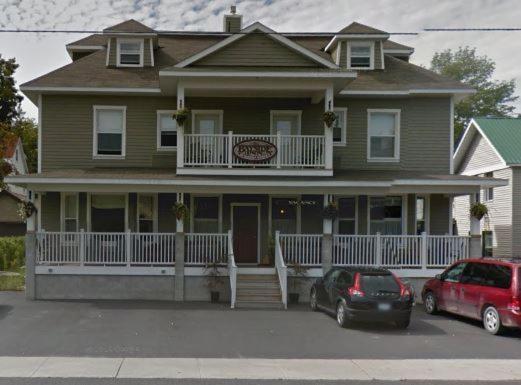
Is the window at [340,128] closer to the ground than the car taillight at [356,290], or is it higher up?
higher up

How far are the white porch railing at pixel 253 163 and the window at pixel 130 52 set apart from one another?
4537 mm

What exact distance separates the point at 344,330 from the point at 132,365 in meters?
5.11

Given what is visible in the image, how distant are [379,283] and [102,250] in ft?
Result: 27.6

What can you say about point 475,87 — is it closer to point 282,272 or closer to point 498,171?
point 498,171

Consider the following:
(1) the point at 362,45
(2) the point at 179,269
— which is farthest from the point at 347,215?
(1) the point at 362,45

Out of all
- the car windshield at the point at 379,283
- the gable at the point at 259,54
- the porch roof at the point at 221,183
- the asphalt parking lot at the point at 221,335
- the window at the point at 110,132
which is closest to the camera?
the asphalt parking lot at the point at 221,335

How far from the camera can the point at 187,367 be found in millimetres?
8422

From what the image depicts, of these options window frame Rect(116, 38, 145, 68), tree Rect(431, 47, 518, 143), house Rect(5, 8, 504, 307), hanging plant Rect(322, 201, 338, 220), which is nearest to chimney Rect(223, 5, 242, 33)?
house Rect(5, 8, 504, 307)

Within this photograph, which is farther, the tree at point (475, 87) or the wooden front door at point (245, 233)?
the tree at point (475, 87)

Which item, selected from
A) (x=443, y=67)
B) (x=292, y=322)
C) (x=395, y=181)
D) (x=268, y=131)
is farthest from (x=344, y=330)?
(x=443, y=67)

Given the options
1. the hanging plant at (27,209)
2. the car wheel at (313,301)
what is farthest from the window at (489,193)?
the hanging plant at (27,209)

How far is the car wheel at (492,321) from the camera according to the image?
36.6 feet

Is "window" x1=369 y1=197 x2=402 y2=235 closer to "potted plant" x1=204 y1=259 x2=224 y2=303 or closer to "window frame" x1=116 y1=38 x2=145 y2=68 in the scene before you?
"potted plant" x1=204 y1=259 x2=224 y2=303

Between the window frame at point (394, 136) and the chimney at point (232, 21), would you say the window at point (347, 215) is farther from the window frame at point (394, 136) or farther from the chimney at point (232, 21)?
the chimney at point (232, 21)
